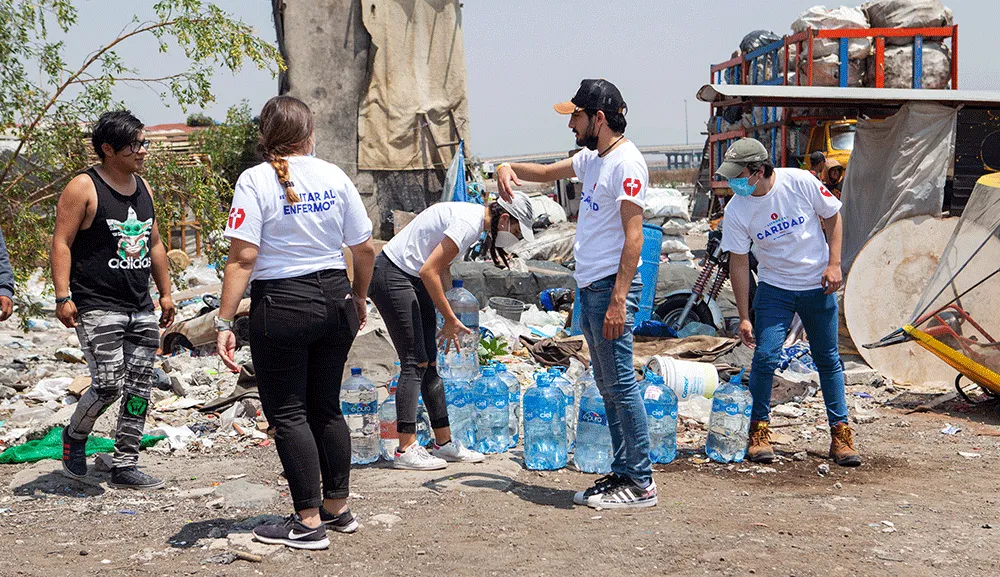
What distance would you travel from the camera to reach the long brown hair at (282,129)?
3.83m

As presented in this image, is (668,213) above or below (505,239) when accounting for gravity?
below

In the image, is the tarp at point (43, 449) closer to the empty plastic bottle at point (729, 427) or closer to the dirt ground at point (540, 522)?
the dirt ground at point (540, 522)

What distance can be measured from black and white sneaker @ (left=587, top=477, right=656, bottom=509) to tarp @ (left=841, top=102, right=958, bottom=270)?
635cm

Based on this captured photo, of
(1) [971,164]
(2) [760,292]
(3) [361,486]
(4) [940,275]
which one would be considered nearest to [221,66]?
(3) [361,486]

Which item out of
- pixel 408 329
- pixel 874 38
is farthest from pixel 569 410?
pixel 874 38

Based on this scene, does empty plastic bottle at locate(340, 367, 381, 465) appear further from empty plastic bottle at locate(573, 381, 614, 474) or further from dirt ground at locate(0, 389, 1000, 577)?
empty plastic bottle at locate(573, 381, 614, 474)

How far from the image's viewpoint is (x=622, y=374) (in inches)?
179

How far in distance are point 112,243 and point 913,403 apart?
5941mm

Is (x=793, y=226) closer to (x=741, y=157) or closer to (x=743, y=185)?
(x=743, y=185)

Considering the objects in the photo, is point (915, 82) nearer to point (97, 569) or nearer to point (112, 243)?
point (112, 243)

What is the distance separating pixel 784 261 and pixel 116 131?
364cm

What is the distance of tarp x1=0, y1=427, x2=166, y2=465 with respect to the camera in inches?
221

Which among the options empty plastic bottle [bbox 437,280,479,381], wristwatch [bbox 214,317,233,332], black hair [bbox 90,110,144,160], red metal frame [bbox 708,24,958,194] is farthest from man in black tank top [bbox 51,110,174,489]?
red metal frame [bbox 708,24,958,194]

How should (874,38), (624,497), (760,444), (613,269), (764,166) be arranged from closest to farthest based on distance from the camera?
(613,269) → (624,497) → (764,166) → (760,444) → (874,38)
